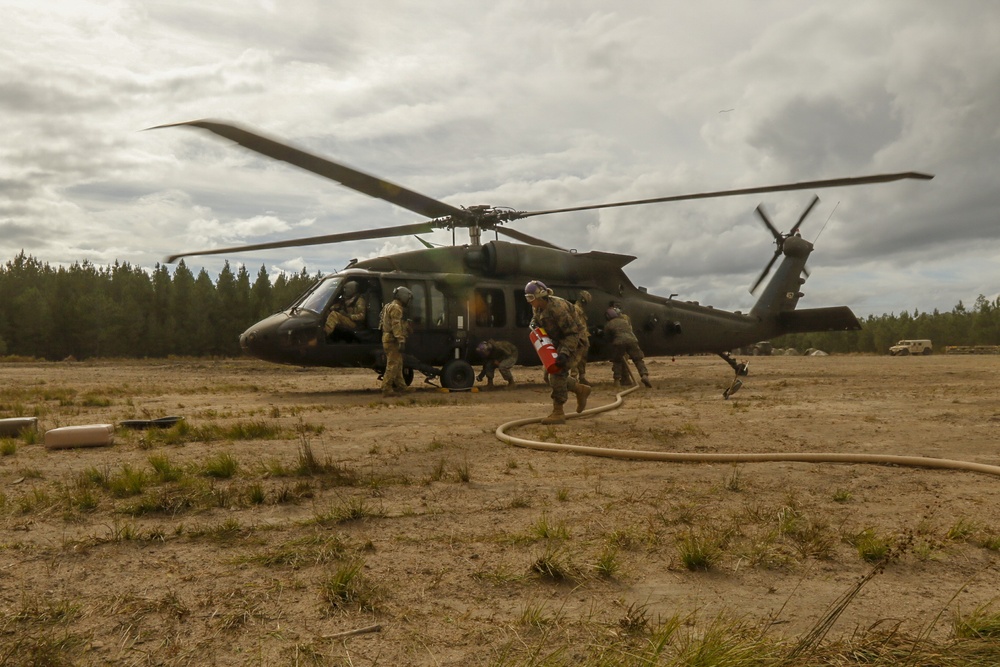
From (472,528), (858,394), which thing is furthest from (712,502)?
(858,394)

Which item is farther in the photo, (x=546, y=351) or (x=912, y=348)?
(x=912, y=348)

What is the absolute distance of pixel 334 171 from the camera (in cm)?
1008

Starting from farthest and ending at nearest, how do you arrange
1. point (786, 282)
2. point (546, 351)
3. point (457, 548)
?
point (786, 282)
point (546, 351)
point (457, 548)

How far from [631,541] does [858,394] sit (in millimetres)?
9893

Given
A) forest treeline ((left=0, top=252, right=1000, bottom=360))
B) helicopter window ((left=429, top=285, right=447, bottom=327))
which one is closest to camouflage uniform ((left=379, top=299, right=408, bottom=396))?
helicopter window ((left=429, top=285, right=447, bottom=327))

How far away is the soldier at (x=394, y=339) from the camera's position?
39.8ft

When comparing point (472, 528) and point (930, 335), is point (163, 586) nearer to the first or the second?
point (472, 528)

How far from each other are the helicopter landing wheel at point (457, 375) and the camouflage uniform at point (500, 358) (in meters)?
0.77

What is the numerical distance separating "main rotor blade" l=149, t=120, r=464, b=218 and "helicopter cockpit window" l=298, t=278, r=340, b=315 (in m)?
2.02

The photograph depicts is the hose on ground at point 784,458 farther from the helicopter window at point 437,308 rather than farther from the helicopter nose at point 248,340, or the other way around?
the helicopter nose at point 248,340

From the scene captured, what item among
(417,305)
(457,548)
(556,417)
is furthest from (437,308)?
(457,548)

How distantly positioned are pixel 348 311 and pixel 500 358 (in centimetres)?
333

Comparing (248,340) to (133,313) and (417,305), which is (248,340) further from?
(133,313)

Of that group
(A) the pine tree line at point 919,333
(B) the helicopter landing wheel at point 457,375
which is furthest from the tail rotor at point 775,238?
(A) the pine tree line at point 919,333
